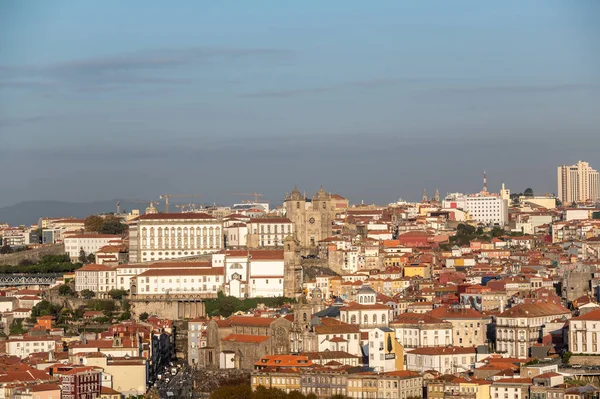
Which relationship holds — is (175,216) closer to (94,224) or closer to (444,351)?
(94,224)

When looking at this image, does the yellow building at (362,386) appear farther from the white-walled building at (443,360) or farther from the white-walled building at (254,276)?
the white-walled building at (254,276)

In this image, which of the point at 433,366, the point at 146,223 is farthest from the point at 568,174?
the point at 433,366

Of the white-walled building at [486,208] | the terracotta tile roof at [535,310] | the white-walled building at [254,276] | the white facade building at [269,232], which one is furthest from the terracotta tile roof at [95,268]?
the white-walled building at [486,208]

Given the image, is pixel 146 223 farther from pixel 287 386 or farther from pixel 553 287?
pixel 287 386

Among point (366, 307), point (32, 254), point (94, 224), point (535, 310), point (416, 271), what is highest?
point (94, 224)

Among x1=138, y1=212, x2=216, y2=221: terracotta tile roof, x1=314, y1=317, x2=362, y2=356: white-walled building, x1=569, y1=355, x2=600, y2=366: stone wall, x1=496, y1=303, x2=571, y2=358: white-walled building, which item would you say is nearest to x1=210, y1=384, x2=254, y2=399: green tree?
x1=314, y1=317, x2=362, y2=356: white-walled building

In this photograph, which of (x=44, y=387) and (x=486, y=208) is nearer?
(x=44, y=387)

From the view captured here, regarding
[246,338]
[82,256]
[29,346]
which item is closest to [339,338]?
[246,338]
